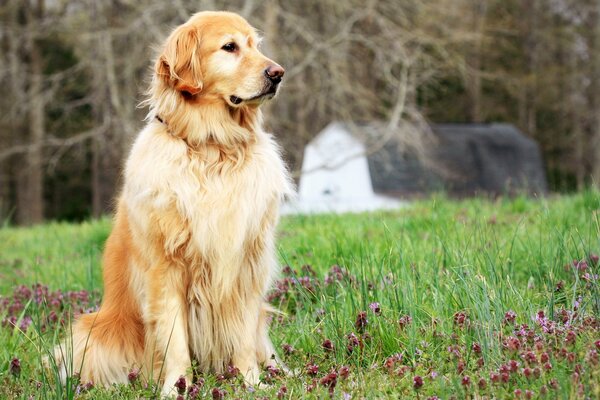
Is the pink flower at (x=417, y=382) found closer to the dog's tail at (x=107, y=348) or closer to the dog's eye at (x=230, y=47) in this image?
the dog's tail at (x=107, y=348)

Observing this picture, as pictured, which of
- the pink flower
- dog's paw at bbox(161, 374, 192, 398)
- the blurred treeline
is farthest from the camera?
the blurred treeline

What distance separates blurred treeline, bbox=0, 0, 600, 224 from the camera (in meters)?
14.8

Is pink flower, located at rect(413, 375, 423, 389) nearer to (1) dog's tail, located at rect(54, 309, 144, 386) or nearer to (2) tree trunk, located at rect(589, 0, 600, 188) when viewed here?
(1) dog's tail, located at rect(54, 309, 144, 386)

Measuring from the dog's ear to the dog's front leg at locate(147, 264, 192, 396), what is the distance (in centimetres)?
95

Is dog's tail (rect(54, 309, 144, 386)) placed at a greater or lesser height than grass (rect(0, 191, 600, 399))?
lesser

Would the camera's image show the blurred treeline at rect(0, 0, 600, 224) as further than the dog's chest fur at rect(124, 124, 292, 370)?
Yes

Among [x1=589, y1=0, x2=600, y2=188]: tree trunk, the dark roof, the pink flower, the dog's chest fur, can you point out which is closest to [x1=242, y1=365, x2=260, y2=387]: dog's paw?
the dog's chest fur

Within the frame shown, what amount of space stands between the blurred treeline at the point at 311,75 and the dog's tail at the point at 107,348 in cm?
116

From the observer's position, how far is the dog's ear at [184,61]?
3791mm

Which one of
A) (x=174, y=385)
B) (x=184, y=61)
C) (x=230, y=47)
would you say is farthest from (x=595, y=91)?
(x=174, y=385)

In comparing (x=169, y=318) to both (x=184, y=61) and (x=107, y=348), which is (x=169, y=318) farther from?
(x=184, y=61)

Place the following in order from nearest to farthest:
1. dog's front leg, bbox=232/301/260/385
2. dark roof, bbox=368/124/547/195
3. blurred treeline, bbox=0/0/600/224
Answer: dog's front leg, bbox=232/301/260/385
blurred treeline, bbox=0/0/600/224
dark roof, bbox=368/124/547/195

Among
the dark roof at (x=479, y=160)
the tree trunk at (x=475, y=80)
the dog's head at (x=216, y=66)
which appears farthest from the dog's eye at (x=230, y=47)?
the tree trunk at (x=475, y=80)

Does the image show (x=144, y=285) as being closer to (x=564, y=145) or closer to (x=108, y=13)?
(x=108, y=13)
